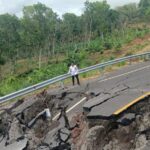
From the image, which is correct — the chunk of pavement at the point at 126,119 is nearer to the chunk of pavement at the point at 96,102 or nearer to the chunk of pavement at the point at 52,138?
the chunk of pavement at the point at 52,138

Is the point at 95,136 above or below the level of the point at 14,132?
above

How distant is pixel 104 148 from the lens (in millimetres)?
10133

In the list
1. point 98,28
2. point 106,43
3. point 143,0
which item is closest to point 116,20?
point 98,28

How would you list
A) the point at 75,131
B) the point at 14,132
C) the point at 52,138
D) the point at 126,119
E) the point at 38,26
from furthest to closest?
the point at 38,26 → the point at 14,132 → the point at 75,131 → the point at 52,138 → the point at 126,119

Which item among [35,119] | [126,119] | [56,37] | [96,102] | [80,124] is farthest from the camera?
[56,37]

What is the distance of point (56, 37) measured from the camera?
103000 mm

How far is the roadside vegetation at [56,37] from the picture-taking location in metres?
71.6

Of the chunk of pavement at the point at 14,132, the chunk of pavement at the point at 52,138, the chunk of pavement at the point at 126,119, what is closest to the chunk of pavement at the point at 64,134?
the chunk of pavement at the point at 52,138

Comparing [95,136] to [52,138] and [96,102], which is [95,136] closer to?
[52,138]

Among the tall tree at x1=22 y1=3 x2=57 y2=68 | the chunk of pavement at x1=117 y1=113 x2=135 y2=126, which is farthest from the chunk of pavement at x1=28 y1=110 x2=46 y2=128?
the tall tree at x1=22 y1=3 x2=57 y2=68

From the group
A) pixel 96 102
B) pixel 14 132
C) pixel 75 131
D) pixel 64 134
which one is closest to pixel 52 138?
pixel 64 134

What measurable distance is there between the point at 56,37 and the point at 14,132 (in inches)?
3593

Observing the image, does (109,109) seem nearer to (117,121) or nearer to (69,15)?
(117,121)

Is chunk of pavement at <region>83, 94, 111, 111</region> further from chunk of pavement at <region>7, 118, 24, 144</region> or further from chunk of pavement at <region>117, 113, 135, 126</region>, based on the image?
chunk of pavement at <region>7, 118, 24, 144</region>
